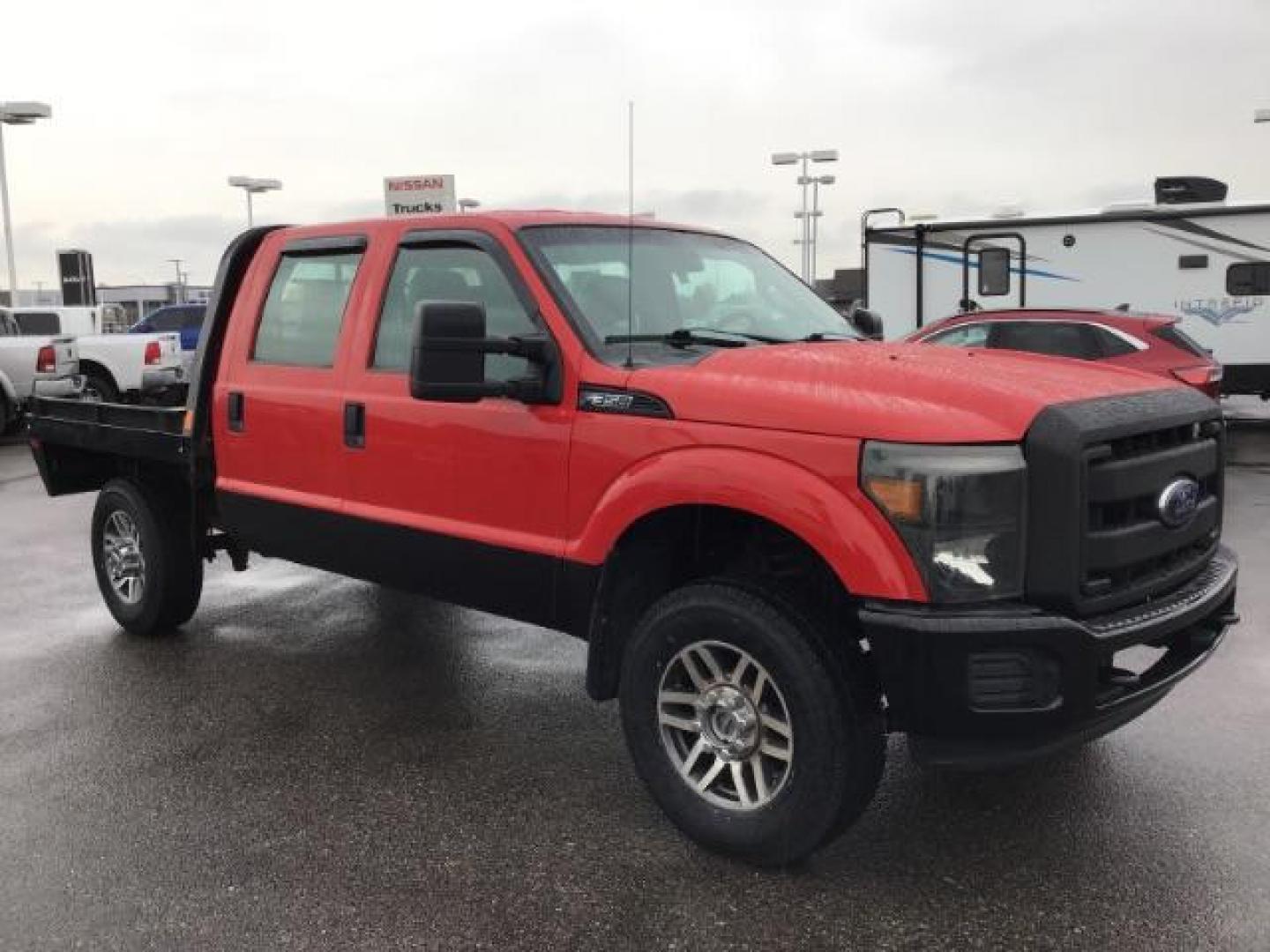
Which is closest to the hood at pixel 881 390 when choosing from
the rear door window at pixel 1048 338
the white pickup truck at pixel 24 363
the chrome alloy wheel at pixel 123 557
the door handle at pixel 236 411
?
the door handle at pixel 236 411

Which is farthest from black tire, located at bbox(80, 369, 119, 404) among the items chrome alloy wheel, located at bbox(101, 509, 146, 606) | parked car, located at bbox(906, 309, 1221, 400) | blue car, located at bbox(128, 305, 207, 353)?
parked car, located at bbox(906, 309, 1221, 400)

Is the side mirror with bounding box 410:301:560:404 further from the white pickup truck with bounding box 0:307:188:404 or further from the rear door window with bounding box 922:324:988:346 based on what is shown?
the white pickup truck with bounding box 0:307:188:404

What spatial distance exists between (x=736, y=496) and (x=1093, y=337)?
885 centimetres

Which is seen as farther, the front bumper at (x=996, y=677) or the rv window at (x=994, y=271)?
the rv window at (x=994, y=271)

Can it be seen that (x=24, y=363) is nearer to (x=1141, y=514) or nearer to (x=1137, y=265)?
(x=1137, y=265)

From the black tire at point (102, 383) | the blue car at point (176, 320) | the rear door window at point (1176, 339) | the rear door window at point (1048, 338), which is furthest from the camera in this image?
the blue car at point (176, 320)

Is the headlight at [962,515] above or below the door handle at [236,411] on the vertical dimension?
below

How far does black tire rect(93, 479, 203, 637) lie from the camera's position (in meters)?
5.59

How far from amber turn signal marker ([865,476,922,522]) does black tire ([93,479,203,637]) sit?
3798 millimetres

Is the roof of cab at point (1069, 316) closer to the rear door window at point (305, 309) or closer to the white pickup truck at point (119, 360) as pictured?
the rear door window at point (305, 309)

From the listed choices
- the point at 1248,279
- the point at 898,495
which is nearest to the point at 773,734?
the point at 898,495

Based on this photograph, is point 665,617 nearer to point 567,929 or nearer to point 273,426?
point 567,929

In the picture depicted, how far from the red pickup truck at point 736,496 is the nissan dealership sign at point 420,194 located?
974 centimetres

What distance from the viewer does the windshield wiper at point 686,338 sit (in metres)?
3.85
